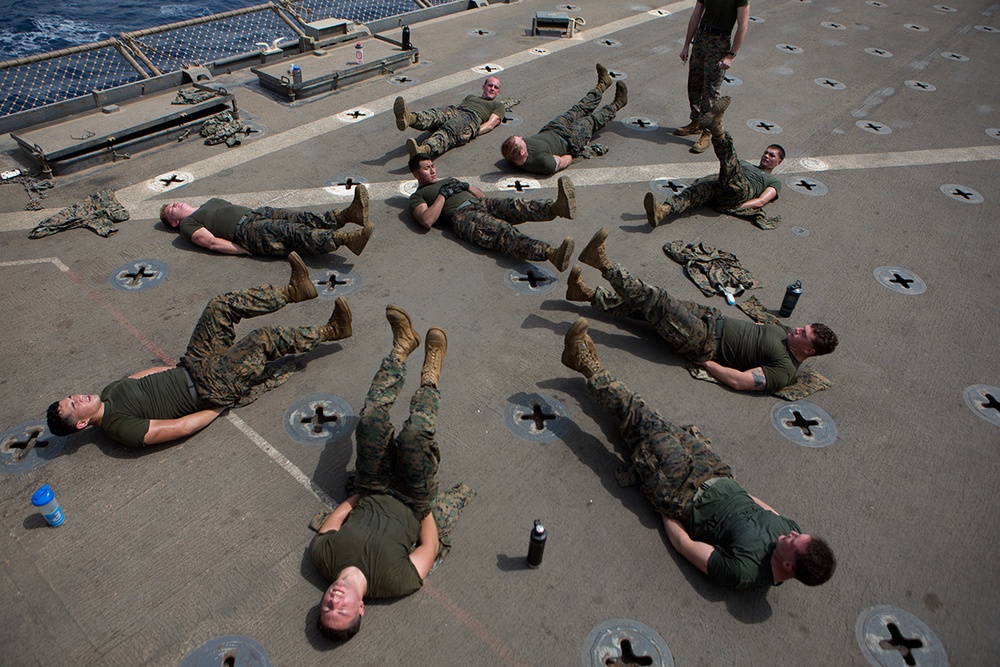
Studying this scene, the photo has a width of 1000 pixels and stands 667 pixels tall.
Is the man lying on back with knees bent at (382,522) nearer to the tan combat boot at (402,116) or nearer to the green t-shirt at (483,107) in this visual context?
the tan combat boot at (402,116)

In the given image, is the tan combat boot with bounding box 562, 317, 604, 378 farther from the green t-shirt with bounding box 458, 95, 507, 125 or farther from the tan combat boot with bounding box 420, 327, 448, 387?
the green t-shirt with bounding box 458, 95, 507, 125

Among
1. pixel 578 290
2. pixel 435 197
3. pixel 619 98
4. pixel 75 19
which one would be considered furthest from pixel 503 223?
pixel 75 19

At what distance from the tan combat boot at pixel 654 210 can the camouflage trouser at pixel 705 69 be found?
251cm

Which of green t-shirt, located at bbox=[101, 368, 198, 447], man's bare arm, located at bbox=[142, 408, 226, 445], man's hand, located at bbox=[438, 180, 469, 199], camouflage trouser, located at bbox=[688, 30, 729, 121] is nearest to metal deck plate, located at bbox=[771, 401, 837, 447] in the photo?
man's hand, located at bbox=[438, 180, 469, 199]

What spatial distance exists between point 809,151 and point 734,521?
21.6ft

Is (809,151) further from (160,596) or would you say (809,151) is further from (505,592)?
(160,596)

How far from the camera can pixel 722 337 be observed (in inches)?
206

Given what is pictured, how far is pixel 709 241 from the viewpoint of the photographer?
6.94 m

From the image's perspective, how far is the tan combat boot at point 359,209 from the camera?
6.04 meters

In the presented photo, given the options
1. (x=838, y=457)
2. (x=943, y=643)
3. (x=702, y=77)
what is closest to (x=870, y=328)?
(x=838, y=457)

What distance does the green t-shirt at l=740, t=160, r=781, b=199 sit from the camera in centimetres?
732

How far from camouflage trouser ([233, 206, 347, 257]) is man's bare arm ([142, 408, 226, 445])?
2.05 m

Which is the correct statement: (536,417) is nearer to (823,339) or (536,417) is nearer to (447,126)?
(823,339)

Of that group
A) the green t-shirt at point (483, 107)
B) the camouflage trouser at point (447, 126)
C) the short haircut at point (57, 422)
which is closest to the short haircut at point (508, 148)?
the camouflage trouser at point (447, 126)
